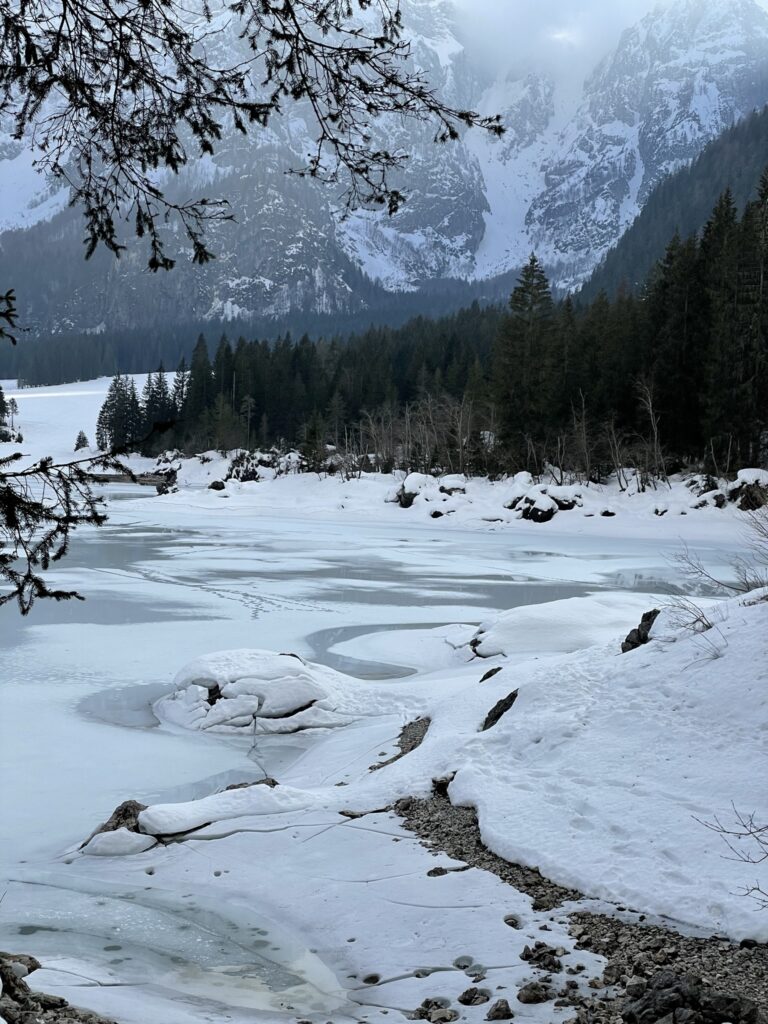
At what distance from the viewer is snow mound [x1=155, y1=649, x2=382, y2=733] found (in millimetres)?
10758

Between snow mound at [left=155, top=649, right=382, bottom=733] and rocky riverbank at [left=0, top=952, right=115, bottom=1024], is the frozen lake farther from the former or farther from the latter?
rocky riverbank at [left=0, top=952, right=115, bottom=1024]

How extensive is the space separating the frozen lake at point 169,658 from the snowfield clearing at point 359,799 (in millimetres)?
41

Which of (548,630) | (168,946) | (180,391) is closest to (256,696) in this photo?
(548,630)

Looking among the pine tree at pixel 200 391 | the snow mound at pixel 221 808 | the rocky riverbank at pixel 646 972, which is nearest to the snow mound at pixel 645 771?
the rocky riverbank at pixel 646 972

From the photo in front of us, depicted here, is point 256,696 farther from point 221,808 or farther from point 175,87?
point 175,87

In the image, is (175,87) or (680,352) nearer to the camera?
(175,87)

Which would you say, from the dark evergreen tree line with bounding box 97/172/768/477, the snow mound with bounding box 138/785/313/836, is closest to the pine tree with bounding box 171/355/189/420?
the dark evergreen tree line with bounding box 97/172/768/477

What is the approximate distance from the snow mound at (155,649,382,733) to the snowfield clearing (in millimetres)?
37

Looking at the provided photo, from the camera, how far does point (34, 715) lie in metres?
11.0

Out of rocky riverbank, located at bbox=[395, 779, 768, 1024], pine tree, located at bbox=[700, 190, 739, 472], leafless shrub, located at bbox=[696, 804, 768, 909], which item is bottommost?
rocky riverbank, located at bbox=[395, 779, 768, 1024]

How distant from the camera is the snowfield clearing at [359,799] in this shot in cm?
478

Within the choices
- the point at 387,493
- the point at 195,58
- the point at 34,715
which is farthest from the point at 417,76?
the point at 387,493

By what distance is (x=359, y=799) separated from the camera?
292 inches

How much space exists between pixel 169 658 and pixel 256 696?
12.3 feet
